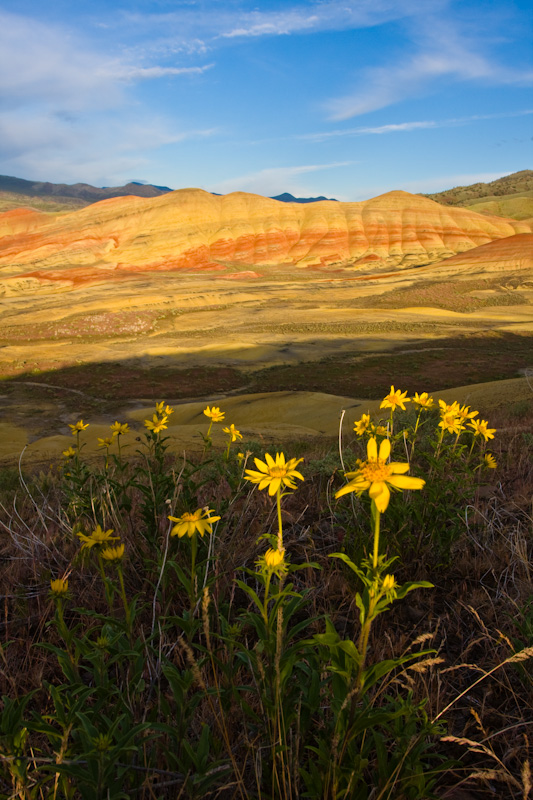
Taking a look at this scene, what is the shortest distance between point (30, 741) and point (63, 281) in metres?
61.0

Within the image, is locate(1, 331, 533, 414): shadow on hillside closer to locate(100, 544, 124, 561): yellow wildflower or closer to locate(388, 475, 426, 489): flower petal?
locate(100, 544, 124, 561): yellow wildflower

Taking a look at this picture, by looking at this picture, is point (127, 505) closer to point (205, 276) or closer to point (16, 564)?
point (16, 564)

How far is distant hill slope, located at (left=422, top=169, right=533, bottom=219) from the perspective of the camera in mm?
94938

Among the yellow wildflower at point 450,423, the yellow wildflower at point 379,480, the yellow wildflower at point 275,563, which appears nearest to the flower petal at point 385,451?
the yellow wildflower at point 379,480

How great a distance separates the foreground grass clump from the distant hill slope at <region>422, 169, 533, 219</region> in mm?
101568

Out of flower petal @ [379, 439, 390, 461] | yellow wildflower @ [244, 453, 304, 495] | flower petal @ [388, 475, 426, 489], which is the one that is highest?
flower petal @ [379, 439, 390, 461]

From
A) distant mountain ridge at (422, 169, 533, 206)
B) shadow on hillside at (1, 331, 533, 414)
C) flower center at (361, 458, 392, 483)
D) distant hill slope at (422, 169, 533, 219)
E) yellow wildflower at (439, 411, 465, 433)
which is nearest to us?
flower center at (361, 458, 392, 483)

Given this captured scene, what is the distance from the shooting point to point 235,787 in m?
1.39

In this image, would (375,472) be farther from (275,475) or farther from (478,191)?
(478,191)

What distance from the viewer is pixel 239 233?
→ 72750mm

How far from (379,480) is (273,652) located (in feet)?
1.95

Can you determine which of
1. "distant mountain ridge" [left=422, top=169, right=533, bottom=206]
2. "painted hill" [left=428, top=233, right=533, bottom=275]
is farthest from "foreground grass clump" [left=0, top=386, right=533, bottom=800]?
"distant mountain ridge" [left=422, top=169, right=533, bottom=206]

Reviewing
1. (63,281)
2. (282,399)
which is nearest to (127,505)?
(282,399)

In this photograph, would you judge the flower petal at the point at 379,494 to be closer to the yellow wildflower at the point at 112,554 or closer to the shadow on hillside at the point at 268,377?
the yellow wildflower at the point at 112,554
